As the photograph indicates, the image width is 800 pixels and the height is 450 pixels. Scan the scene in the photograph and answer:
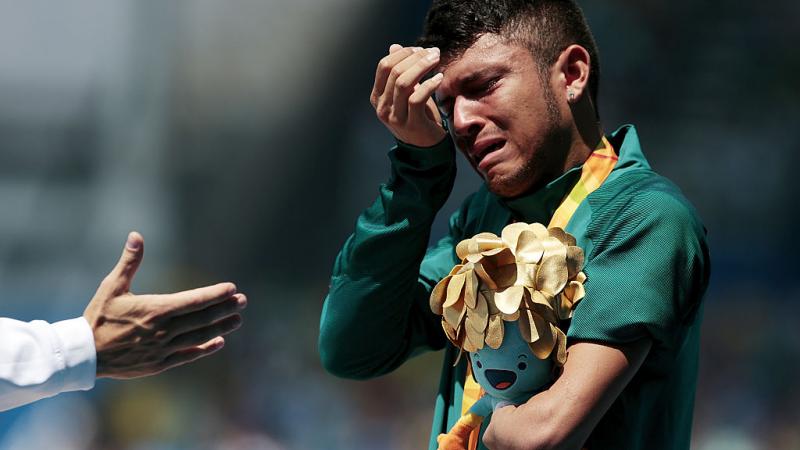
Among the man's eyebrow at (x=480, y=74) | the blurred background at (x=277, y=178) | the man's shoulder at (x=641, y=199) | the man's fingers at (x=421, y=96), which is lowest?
the blurred background at (x=277, y=178)

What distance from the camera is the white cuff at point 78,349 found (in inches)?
83.0

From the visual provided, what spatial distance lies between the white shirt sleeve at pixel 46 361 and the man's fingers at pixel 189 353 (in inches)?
6.0

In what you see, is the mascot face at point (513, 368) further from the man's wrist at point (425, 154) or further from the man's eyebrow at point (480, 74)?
the man's eyebrow at point (480, 74)

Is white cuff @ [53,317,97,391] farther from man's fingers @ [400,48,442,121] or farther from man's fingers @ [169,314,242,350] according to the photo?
man's fingers @ [400,48,442,121]

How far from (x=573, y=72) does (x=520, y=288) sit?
59 centimetres

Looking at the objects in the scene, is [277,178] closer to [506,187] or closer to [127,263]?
[127,263]

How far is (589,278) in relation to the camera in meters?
1.69

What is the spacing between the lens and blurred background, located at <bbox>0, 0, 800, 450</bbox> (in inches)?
177

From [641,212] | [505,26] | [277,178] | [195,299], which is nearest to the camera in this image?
[641,212]

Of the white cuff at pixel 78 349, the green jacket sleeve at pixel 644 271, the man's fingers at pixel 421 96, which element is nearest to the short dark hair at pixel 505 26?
the man's fingers at pixel 421 96

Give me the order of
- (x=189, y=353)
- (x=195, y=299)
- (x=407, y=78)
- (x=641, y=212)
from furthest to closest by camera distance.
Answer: (x=189, y=353) → (x=195, y=299) → (x=407, y=78) → (x=641, y=212)

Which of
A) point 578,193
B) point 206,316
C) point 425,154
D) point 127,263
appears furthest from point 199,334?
point 578,193

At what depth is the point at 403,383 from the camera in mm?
4859

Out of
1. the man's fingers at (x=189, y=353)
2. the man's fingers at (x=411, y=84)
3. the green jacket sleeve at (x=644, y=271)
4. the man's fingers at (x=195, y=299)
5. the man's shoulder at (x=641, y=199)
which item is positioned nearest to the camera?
the green jacket sleeve at (x=644, y=271)
